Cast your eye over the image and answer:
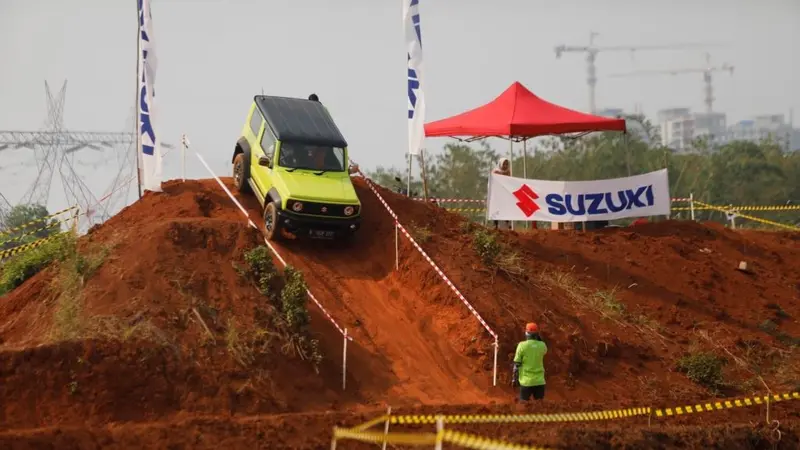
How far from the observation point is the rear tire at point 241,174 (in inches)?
824

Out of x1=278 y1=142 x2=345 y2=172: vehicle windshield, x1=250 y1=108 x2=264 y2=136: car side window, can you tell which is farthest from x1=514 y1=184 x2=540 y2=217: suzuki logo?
x1=250 y1=108 x2=264 y2=136: car side window

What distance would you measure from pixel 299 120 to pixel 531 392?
303 inches

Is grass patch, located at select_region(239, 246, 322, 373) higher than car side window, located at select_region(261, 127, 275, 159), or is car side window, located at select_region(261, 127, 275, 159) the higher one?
car side window, located at select_region(261, 127, 275, 159)

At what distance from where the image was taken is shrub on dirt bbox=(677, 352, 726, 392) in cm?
1852

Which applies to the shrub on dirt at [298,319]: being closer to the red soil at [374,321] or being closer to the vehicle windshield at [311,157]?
the red soil at [374,321]

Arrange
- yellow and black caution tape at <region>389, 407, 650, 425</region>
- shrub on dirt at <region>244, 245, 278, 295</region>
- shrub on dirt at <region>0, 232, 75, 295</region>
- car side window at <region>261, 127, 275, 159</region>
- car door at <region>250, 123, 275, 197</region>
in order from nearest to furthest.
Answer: yellow and black caution tape at <region>389, 407, 650, 425</region>
shrub on dirt at <region>244, 245, 278, 295</region>
shrub on dirt at <region>0, 232, 75, 295</region>
car door at <region>250, 123, 275, 197</region>
car side window at <region>261, 127, 275, 159</region>

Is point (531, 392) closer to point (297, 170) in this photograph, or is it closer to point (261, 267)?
point (261, 267)

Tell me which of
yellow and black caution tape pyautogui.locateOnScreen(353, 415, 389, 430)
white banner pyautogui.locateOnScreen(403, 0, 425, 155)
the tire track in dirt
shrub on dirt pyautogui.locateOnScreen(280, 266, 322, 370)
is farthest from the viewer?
white banner pyautogui.locateOnScreen(403, 0, 425, 155)

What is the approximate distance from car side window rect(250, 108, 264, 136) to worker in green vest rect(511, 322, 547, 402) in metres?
7.90

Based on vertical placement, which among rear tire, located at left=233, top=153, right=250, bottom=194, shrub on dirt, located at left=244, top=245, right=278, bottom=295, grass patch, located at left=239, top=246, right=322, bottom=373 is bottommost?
grass patch, located at left=239, top=246, right=322, bottom=373

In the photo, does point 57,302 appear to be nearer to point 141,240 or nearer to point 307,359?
point 141,240

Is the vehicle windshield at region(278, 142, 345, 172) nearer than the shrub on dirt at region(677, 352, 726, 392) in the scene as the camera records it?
No

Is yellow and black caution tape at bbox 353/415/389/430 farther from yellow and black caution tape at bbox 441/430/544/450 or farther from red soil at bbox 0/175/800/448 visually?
yellow and black caution tape at bbox 441/430/544/450

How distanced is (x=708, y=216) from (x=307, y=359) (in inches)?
1323
